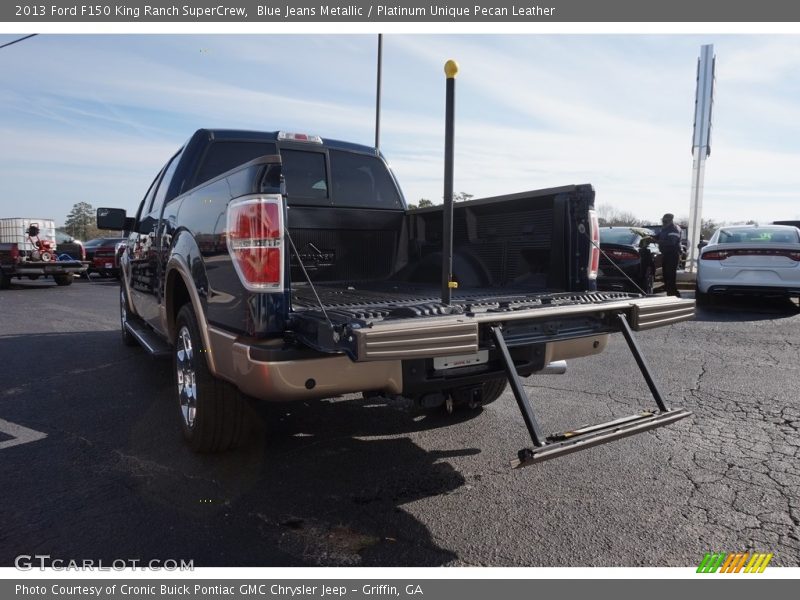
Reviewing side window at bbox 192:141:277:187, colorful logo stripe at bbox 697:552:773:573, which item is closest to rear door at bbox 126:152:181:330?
side window at bbox 192:141:277:187

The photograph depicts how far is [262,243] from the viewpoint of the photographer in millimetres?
2742

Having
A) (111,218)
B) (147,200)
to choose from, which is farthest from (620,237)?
(111,218)

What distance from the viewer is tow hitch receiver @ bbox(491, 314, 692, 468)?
8.20 feet

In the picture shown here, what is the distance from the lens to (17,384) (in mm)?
5266

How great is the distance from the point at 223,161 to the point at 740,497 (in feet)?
13.7

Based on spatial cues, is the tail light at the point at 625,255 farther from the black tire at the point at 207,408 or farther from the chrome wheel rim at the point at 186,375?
the black tire at the point at 207,408

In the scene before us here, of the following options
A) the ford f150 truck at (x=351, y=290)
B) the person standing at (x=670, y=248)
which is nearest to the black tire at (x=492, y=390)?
the ford f150 truck at (x=351, y=290)

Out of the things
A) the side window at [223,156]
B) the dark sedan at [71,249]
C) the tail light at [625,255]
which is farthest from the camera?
the dark sedan at [71,249]

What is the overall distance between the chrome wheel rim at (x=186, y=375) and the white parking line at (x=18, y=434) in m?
1.04

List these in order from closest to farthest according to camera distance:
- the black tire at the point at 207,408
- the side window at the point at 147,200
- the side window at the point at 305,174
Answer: the black tire at the point at 207,408, the side window at the point at 305,174, the side window at the point at 147,200

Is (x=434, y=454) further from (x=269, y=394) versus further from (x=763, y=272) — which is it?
(x=763, y=272)

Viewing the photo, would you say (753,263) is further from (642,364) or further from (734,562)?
(734,562)

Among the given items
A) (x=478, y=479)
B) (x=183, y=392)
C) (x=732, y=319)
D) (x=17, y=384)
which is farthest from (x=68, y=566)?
(x=732, y=319)

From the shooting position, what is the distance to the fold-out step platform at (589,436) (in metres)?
2.48
